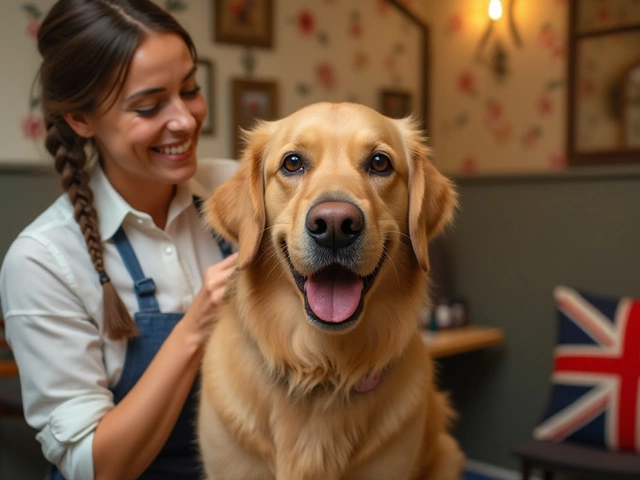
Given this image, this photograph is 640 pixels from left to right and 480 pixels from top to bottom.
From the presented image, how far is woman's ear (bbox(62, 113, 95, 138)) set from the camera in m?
1.42

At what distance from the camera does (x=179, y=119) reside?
1.38m

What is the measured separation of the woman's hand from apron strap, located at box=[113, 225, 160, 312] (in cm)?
15

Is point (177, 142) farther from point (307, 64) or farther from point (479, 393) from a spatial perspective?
point (479, 393)

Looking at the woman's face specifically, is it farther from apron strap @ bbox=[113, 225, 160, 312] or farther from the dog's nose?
the dog's nose

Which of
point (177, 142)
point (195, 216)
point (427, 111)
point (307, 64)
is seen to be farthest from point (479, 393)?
point (177, 142)

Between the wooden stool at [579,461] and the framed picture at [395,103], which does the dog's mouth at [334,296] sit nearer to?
the wooden stool at [579,461]

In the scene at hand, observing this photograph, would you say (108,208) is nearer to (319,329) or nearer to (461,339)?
(319,329)

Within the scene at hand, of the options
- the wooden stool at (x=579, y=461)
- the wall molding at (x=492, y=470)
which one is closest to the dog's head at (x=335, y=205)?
the wooden stool at (x=579, y=461)

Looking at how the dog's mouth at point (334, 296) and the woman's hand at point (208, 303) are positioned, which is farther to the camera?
the woman's hand at point (208, 303)

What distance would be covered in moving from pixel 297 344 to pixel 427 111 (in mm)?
2685

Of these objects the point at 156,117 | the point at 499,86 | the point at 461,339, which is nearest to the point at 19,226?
the point at 156,117

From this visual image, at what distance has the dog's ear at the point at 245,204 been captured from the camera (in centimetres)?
121

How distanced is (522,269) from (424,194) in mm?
2008

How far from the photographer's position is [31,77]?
2283 millimetres
